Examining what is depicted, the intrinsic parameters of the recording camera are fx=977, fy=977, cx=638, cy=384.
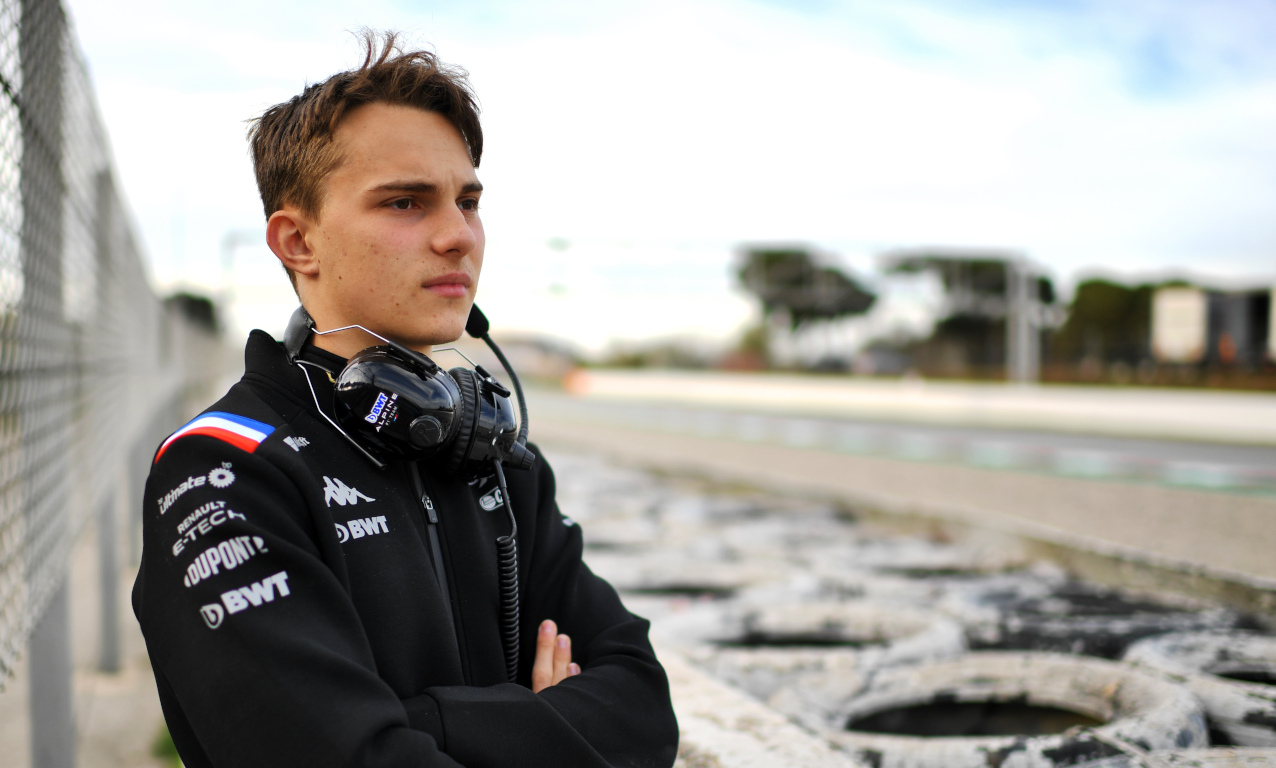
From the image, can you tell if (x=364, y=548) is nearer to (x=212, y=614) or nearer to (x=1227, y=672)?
(x=212, y=614)

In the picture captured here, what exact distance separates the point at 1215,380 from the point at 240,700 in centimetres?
2726

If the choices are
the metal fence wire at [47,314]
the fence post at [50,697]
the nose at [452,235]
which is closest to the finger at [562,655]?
the nose at [452,235]

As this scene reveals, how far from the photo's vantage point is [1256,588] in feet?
13.4

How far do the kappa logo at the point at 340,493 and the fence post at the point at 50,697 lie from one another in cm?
156

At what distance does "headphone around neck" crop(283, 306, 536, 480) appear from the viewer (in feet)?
4.87

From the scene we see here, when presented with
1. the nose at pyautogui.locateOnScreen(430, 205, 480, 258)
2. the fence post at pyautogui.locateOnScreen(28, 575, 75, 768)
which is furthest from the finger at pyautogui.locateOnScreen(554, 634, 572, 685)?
the fence post at pyautogui.locateOnScreen(28, 575, 75, 768)

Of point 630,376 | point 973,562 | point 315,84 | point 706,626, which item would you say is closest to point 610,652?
point 315,84

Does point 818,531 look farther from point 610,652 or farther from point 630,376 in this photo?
point 630,376

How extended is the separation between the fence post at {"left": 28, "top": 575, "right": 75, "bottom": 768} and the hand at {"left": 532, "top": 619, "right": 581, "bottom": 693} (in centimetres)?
161

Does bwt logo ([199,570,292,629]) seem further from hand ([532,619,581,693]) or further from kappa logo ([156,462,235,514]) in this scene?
hand ([532,619,581,693])

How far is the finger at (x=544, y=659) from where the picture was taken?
165 centimetres

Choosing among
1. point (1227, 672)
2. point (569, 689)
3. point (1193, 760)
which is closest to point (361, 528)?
point (569, 689)

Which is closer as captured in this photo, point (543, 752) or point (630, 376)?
point (543, 752)

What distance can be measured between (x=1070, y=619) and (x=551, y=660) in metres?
2.88
